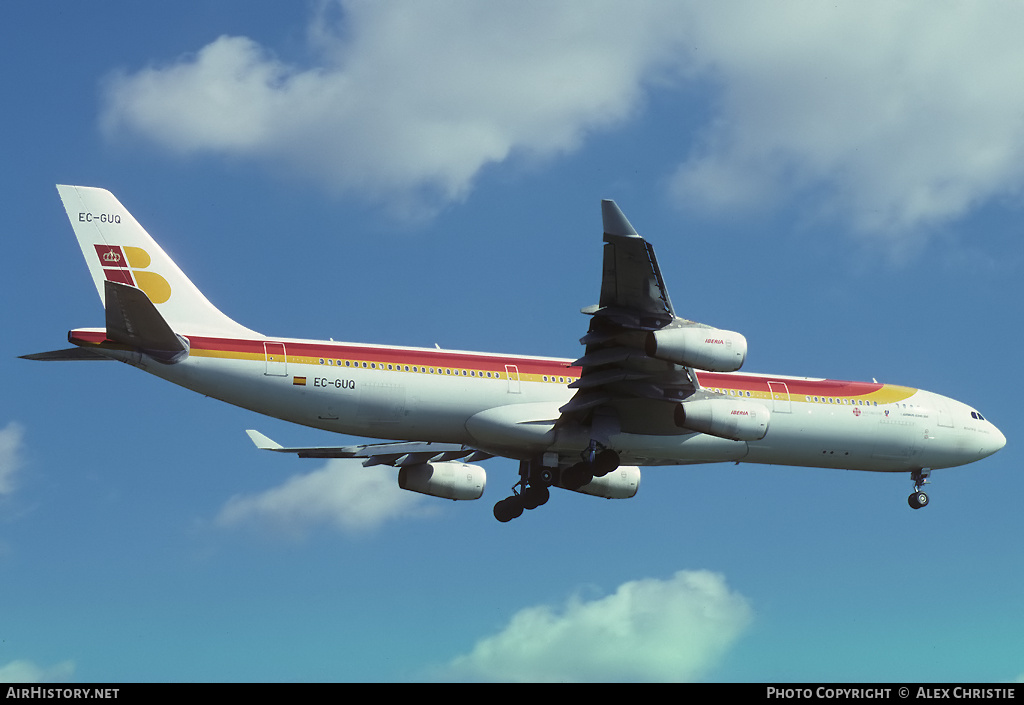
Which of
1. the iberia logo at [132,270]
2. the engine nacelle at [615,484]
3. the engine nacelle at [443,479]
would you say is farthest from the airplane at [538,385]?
the engine nacelle at [443,479]

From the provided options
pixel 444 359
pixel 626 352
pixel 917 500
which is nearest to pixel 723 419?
pixel 626 352

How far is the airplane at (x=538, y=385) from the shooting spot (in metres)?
22.9

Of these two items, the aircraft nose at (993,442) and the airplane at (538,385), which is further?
the aircraft nose at (993,442)

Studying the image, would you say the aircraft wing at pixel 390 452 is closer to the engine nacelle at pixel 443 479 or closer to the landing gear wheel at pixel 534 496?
the engine nacelle at pixel 443 479

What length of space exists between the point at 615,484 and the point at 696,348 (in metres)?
9.52

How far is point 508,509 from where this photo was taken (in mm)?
29375

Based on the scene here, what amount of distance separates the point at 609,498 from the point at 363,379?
9.46 m

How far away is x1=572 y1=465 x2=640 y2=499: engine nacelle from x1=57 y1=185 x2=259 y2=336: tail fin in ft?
34.7

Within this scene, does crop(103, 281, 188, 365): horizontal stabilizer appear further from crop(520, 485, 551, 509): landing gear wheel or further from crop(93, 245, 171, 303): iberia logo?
crop(520, 485, 551, 509): landing gear wheel

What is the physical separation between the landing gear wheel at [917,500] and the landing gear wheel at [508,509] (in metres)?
10.3

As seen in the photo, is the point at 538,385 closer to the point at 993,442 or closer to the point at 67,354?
the point at 67,354
